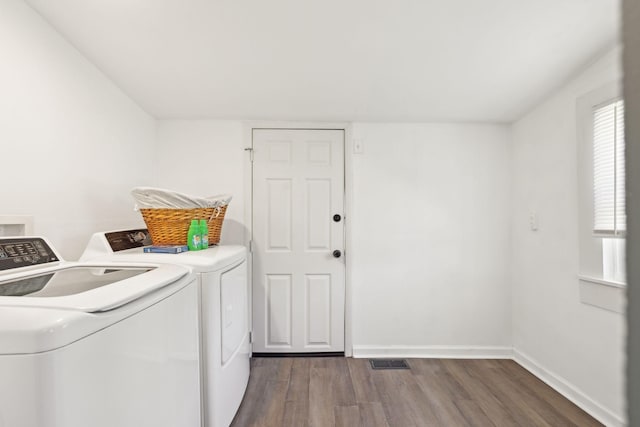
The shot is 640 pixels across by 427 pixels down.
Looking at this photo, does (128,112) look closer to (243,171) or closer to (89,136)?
(89,136)

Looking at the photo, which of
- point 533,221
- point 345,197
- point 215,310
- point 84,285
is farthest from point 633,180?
point 533,221

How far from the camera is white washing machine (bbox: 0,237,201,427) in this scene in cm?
54

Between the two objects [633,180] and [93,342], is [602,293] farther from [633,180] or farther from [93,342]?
[93,342]

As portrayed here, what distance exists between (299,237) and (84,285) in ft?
5.60

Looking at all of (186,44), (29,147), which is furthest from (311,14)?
(29,147)

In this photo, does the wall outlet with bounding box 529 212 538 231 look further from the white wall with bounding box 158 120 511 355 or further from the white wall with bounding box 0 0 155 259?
the white wall with bounding box 0 0 155 259

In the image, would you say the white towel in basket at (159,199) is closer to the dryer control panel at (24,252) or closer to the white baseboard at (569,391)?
the dryer control panel at (24,252)

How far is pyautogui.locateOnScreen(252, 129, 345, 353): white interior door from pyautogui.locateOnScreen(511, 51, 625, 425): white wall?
1441 mm

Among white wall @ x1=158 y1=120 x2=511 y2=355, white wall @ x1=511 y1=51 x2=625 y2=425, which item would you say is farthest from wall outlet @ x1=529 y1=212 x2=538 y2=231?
white wall @ x1=158 y1=120 x2=511 y2=355

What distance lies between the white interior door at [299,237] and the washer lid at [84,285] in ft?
4.40

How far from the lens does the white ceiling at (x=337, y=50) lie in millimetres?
1398

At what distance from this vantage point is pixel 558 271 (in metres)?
2.01

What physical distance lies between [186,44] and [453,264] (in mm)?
2454

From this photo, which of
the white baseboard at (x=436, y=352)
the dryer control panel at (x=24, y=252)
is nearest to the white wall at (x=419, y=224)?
the white baseboard at (x=436, y=352)
